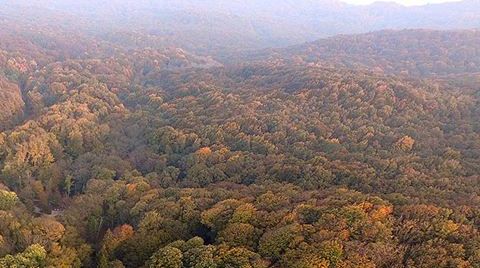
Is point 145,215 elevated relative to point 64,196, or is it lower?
elevated

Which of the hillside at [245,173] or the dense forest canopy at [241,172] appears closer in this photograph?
the dense forest canopy at [241,172]

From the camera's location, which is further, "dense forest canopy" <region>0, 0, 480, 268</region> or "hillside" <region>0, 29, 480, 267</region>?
"hillside" <region>0, 29, 480, 267</region>

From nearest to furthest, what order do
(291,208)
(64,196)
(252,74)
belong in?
(291,208) < (64,196) < (252,74)

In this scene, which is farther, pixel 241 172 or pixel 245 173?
pixel 241 172

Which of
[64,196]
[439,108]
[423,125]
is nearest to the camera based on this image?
[64,196]

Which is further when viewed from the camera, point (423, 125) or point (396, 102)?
point (396, 102)

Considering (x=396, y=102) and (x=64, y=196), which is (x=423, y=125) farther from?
(x=64, y=196)

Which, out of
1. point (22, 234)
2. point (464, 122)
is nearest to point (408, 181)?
point (464, 122)

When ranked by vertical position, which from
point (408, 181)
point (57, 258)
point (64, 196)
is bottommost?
point (64, 196)
